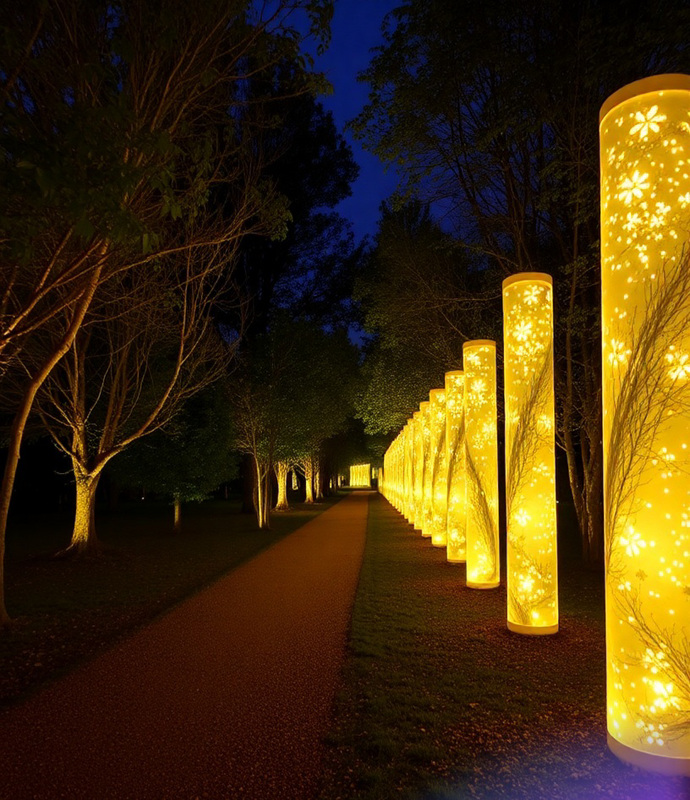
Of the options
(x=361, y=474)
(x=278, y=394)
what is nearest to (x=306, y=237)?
(x=278, y=394)

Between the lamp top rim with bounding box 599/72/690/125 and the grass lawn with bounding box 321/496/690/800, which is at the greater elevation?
the lamp top rim with bounding box 599/72/690/125

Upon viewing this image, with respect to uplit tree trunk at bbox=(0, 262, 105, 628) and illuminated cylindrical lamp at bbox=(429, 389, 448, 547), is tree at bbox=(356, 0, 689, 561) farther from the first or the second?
uplit tree trunk at bbox=(0, 262, 105, 628)

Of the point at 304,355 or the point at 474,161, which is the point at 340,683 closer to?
the point at 474,161

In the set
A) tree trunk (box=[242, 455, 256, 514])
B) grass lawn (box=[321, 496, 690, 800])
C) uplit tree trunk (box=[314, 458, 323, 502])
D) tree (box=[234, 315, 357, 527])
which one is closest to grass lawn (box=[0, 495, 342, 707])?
grass lawn (box=[321, 496, 690, 800])

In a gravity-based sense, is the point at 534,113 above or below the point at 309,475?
above

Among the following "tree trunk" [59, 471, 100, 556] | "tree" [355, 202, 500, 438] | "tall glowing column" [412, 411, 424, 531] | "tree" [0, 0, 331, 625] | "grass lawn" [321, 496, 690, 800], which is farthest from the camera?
"tall glowing column" [412, 411, 424, 531]

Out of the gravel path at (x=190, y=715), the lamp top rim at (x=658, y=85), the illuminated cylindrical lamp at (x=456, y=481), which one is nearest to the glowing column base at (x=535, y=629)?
the gravel path at (x=190, y=715)

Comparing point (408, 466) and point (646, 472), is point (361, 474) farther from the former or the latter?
point (646, 472)

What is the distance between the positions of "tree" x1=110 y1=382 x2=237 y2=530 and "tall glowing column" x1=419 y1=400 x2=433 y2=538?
6974 millimetres

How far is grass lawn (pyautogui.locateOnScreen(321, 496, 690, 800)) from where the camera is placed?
3381 mm

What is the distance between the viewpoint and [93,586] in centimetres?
994

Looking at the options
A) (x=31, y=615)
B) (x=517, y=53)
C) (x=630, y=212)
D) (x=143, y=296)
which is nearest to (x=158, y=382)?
(x=143, y=296)

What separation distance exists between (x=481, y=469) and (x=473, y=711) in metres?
5.00

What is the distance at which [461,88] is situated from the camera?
10141mm
